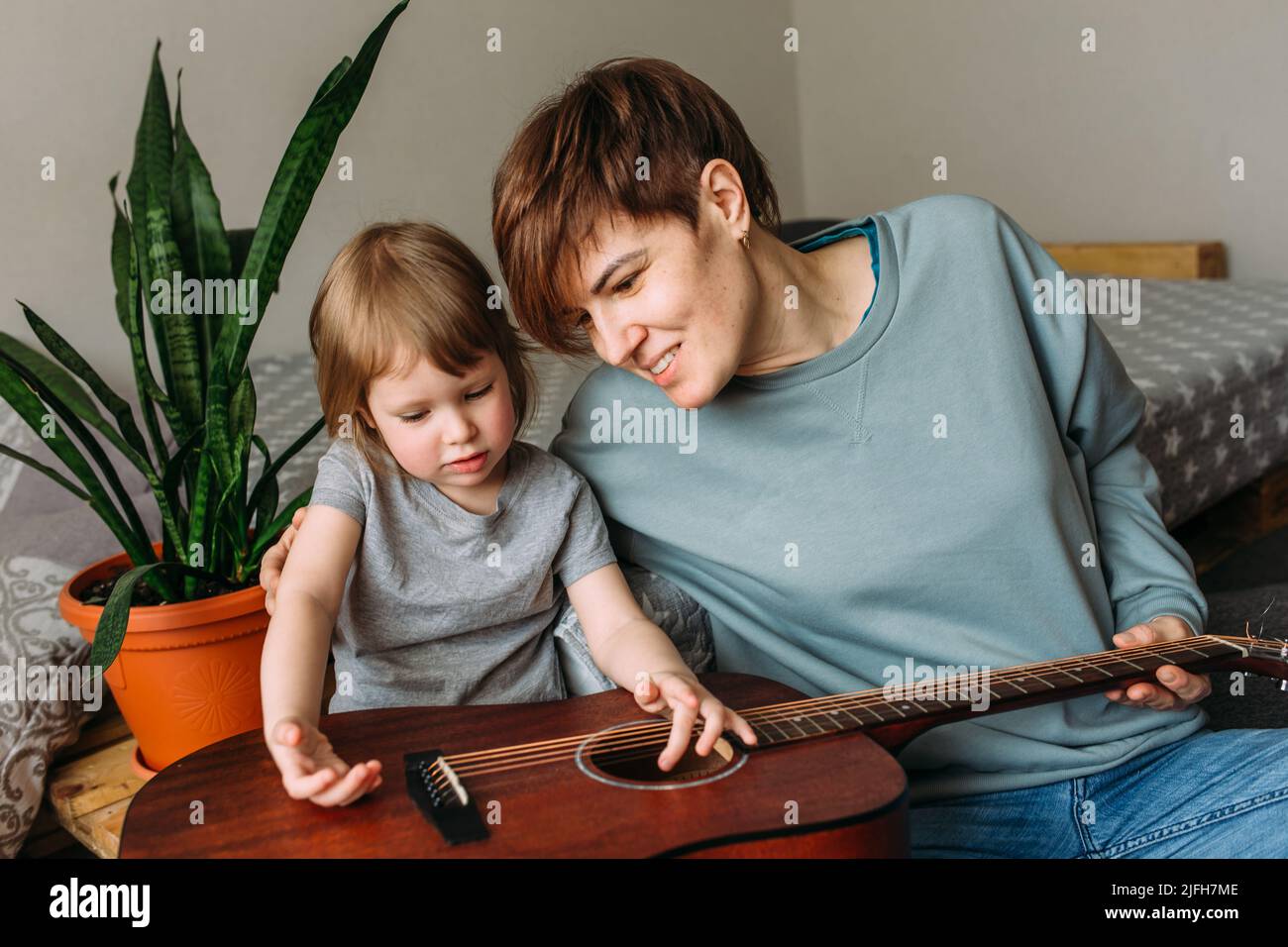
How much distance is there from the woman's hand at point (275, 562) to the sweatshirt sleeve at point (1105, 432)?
0.82 m

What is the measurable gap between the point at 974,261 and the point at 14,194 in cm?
204

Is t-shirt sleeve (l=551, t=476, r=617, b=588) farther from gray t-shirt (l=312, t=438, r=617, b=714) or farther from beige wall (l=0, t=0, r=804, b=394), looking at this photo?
beige wall (l=0, t=0, r=804, b=394)

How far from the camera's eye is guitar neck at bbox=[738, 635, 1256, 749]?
0.97 m

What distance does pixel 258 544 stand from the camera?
138 cm

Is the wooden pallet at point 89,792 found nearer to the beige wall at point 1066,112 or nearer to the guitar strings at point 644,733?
the guitar strings at point 644,733

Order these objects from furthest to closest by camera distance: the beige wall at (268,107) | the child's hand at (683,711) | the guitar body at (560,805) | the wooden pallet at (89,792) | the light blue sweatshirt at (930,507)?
1. the beige wall at (268,107)
2. the wooden pallet at (89,792)
3. the light blue sweatshirt at (930,507)
4. the child's hand at (683,711)
5. the guitar body at (560,805)

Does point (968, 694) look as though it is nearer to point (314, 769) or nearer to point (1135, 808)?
point (1135, 808)

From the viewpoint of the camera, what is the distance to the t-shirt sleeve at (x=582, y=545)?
3.99 ft

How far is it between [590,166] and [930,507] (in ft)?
1.63

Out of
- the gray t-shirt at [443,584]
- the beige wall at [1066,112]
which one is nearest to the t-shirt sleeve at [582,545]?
the gray t-shirt at [443,584]

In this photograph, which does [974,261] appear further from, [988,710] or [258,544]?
[258,544]

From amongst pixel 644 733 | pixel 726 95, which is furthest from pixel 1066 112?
pixel 644 733

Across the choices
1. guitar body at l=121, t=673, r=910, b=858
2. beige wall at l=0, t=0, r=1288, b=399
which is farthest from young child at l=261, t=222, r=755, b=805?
beige wall at l=0, t=0, r=1288, b=399
